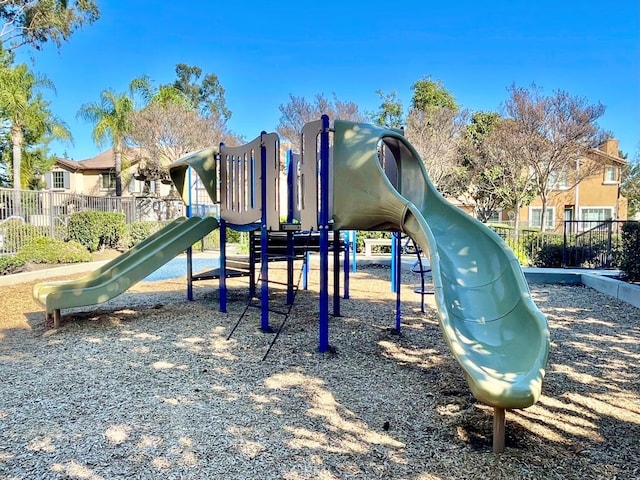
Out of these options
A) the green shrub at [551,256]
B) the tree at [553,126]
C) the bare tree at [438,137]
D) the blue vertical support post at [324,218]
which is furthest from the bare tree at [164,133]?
the blue vertical support post at [324,218]

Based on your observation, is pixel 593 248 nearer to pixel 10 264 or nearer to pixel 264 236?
pixel 264 236

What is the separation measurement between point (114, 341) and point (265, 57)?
31.0m

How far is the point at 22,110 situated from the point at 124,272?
1754 cm

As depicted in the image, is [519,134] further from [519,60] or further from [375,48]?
[375,48]

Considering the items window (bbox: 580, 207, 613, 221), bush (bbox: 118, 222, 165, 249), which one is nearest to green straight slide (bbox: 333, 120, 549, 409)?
bush (bbox: 118, 222, 165, 249)

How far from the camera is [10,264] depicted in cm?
1034

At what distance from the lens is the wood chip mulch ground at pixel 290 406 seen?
9.21 ft

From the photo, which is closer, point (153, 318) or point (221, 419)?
point (221, 419)

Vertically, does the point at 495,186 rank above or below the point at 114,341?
above

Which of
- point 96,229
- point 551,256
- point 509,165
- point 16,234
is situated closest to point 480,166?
point 509,165

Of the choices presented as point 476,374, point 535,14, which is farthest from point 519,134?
point 476,374

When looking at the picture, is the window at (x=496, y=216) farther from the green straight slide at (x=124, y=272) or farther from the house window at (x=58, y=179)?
the house window at (x=58, y=179)

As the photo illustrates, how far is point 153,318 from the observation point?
6.74 metres

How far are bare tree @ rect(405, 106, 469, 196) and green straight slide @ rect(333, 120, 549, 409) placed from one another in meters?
18.5
